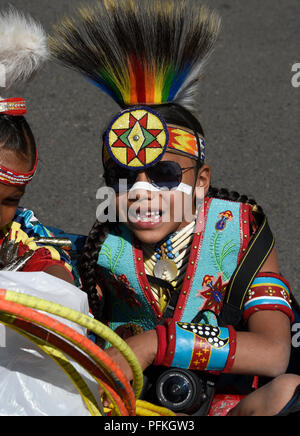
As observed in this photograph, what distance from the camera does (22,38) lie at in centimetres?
146

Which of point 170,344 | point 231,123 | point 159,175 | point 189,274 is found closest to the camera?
point 170,344

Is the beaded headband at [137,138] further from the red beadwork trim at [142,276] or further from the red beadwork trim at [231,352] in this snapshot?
the red beadwork trim at [231,352]

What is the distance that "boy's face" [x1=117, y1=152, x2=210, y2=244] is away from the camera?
59.8 inches

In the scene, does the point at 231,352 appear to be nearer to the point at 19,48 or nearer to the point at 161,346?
the point at 161,346

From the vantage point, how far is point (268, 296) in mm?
1550

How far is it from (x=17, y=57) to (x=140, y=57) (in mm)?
325

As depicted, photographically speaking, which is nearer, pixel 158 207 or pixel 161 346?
pixel 161 346

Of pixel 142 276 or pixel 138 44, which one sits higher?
pixel 138 44

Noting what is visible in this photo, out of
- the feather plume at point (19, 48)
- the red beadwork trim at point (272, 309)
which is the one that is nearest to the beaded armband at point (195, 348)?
the red beadwork trim at point (272, 309)

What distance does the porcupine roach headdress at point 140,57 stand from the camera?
1478 mm

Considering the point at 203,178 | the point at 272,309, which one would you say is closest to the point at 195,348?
the point at 272,309

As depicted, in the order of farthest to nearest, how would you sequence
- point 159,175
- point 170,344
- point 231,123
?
point 231,123 → point 159,175 → point 170,344
